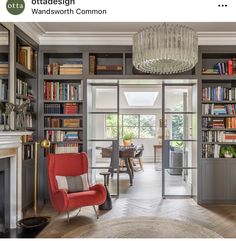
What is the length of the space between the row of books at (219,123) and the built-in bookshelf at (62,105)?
2089mm

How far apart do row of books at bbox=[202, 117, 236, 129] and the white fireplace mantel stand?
2.89 m

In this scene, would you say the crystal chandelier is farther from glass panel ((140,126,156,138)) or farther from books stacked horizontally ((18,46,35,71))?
glass panel ((140,126,156,138))

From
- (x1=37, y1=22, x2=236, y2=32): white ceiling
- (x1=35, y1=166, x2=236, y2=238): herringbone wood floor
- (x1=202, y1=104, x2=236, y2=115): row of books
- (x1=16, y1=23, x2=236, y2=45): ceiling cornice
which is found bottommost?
(x1=35, y1=166, x2=236, y2=238): herringbone wood floor

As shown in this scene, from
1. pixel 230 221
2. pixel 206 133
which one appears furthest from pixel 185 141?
pixel 230 221

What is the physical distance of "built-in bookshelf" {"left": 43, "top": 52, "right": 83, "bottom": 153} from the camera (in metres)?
4.62

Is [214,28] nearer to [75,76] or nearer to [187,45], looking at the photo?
[187,45]

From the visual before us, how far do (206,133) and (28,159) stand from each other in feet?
9.48

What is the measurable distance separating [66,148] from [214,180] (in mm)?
2498

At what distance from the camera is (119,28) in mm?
4207

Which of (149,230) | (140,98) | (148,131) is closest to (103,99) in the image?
(149,230)

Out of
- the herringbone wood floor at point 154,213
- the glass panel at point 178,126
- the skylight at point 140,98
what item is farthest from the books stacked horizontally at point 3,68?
the skylight at point 140,98

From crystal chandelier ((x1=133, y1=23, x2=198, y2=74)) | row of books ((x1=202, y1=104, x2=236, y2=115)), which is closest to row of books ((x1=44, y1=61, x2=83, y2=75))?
crystal chandelier ((x1=133, y1=23, x2=198, y2=74))

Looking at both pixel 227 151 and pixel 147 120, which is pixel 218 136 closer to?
pixel 227 151

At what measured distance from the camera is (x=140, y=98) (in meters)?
9.50
